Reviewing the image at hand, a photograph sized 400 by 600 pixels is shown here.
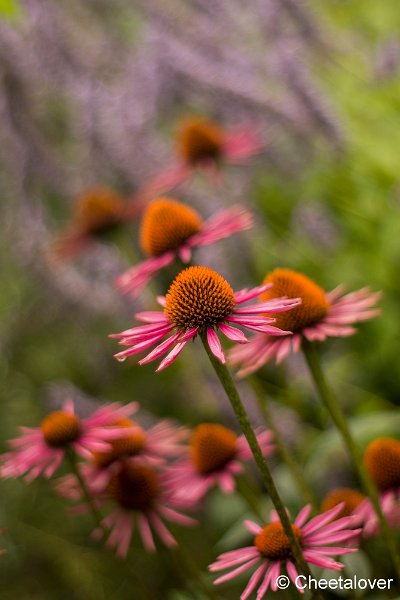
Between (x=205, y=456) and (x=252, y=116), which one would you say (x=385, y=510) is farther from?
(x=252, y=116)

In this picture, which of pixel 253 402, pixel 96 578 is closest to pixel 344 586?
pixel 253 402

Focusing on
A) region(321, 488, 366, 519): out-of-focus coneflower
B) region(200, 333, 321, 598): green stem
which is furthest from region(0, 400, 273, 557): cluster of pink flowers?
region(200, 333, 321, 598): green stem

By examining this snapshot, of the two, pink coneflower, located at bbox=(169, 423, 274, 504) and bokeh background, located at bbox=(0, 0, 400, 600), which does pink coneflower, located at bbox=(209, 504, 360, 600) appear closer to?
pink coneflower, located at bbox=(169, 423, 274, 504)

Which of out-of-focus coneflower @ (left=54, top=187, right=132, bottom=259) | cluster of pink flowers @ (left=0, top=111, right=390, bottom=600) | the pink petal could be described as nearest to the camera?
the pink petal

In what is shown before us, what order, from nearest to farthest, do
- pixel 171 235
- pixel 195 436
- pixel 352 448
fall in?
1. pixel 352 448
2. pixel 171 235
3. pixel 195 436

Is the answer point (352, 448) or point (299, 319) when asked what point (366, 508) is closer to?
point (352, 448)

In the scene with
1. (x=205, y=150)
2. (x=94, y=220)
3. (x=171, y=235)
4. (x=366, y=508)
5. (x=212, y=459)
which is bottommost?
(x=366, y=508)

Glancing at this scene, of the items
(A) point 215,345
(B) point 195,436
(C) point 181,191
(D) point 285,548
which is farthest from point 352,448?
(C) point 181,191
